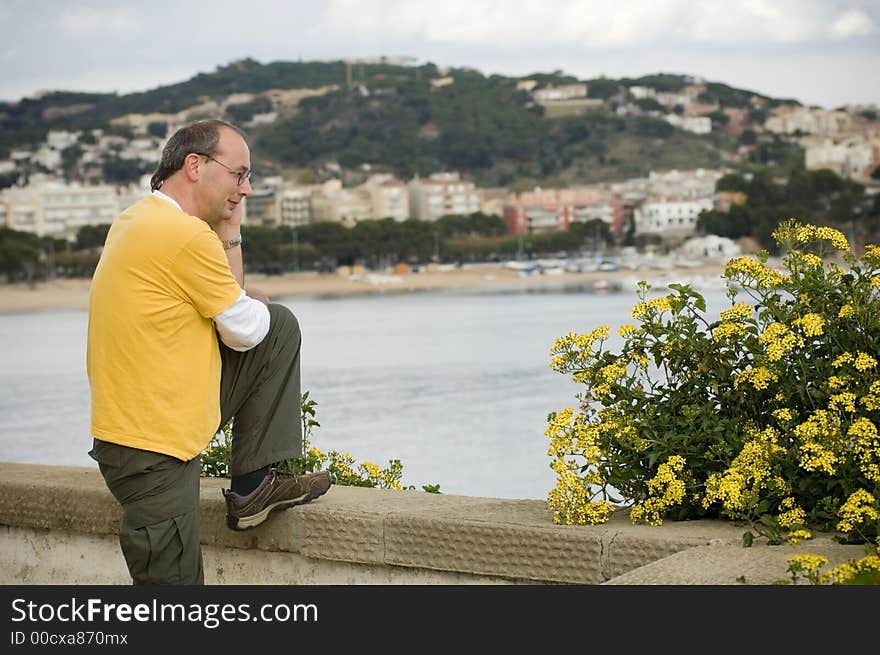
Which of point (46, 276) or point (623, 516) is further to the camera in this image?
point (46, 276)

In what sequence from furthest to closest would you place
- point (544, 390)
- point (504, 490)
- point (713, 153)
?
point (713, 153) → point (544, 390) → point (504, 490)

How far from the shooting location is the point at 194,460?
2033mm

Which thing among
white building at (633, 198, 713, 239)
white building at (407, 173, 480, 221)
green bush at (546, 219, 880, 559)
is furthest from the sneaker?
white building at (407, 173, 480, 221)

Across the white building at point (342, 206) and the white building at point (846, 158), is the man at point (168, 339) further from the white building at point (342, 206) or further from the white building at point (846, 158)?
the white building at point (846, 158)

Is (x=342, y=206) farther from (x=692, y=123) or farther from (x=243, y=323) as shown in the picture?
(x=243, y=323)

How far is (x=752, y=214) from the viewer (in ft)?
225

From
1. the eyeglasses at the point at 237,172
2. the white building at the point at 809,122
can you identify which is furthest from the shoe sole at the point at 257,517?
the white building at the point at 809,122

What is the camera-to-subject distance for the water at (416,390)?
10445 millimetres

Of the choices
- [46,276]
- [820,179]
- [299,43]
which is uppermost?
[299,43]

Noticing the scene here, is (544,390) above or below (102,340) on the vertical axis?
below

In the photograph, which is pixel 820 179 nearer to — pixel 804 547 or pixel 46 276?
pixel 46 276

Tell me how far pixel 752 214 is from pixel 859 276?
224ft

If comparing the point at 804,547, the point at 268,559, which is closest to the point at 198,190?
the point at 268,559
